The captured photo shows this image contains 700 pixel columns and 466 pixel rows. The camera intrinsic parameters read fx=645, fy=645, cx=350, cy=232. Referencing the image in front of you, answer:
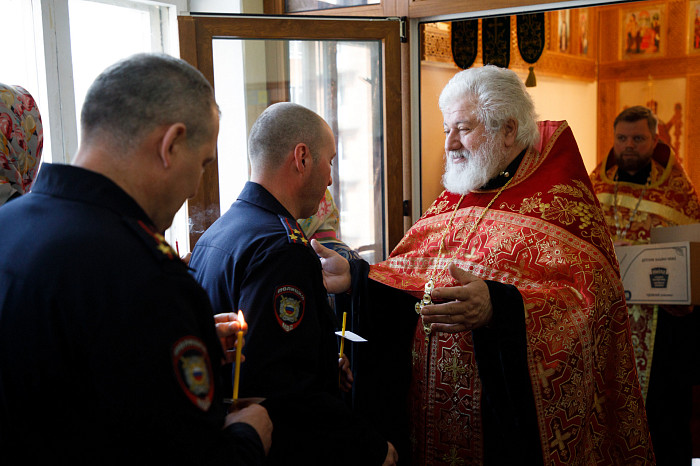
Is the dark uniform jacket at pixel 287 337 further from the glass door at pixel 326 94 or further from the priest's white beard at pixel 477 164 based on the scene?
the glass door at pixel 326 94

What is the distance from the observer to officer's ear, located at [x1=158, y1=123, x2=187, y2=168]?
1.07 metres

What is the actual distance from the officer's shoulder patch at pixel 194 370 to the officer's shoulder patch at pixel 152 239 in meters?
0.14

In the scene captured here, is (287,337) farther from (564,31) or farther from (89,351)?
(564,31)

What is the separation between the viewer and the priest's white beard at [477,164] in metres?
2.58

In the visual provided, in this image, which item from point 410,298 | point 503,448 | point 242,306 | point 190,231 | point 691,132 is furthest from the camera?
point 691,132

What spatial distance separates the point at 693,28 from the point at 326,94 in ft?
14.4

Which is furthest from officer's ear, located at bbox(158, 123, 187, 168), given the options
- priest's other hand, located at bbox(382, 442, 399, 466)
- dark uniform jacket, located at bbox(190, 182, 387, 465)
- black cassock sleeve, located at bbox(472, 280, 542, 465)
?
black cassock sleeve, located at bbox(472, 280, 542, 465)

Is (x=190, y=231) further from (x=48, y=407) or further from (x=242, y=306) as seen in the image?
(x=48, y=407)

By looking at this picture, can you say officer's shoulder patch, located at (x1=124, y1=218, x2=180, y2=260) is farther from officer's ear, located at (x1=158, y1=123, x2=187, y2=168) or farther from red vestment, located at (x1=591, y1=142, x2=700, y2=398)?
red vestment, located at (x1=591, y1=142, x2=700, y2=398)

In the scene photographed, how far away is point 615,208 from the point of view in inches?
174

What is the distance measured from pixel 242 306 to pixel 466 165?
1350mm

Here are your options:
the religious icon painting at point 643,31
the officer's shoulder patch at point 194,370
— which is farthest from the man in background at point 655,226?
the officer's shoulder patch at point 194,370

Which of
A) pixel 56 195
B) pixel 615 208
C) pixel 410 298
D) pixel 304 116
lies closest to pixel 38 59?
pixel 304 116

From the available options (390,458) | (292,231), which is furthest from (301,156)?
(390,458)
